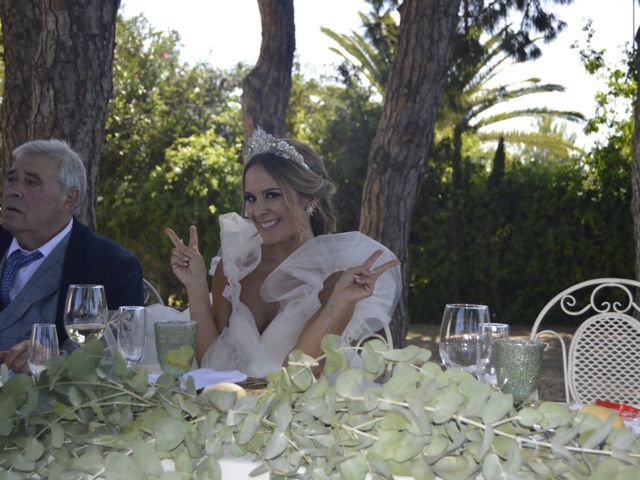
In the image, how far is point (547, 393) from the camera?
26.0 feet

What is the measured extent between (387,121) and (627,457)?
4951mm

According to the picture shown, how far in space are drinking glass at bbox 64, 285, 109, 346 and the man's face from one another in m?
1.17

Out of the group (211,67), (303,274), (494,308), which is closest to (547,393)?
(494,308)

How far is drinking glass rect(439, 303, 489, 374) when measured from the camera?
213cm

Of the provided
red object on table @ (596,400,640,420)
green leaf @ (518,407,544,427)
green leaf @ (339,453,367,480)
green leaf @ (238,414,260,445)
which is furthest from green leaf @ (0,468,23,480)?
red object on table @ (596,400,640,420)

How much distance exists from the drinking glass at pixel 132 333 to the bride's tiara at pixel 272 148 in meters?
1.57

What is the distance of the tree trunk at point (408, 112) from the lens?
5746 mm

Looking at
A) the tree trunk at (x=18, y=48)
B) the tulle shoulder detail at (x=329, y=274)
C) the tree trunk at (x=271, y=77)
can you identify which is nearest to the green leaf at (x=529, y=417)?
the tulle shoulder detail at (x=329, y=274)

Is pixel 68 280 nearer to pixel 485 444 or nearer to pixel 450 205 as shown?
pixel 485 444

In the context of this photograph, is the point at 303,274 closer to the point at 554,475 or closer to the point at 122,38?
the point at 554,475

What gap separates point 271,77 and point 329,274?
3.45 m

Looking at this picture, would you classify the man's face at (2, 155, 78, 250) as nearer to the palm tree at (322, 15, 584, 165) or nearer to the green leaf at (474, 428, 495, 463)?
the green leaf at (474, 428, 495, 463)

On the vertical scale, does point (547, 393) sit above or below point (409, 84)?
below

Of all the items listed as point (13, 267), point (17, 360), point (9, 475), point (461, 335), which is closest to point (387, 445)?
point (9, 475)
